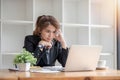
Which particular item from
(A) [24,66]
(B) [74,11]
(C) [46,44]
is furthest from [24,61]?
(B) [74,11]

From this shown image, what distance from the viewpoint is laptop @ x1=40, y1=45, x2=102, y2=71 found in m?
1.89

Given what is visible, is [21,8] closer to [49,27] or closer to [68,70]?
[49,27]

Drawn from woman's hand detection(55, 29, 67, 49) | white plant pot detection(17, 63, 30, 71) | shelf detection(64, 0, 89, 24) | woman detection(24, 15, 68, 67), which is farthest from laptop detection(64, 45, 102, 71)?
shelf detection(64, 0, 89, 24)

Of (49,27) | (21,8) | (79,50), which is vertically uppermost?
(21,8)

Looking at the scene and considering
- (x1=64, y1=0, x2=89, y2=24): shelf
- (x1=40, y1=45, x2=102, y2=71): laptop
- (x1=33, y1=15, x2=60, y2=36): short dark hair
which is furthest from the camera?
(x1=64, y1=0, x2=89, y2=24): shelf

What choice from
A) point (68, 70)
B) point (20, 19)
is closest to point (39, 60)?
point (68, 70)

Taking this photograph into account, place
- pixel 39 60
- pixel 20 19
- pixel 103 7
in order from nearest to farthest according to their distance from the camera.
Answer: pixel 39 60
pixel 20 19
pixel 103 7

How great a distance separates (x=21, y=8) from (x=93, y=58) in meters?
2.21

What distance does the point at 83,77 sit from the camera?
1.52 metres

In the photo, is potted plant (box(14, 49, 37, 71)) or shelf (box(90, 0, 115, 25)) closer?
potted plant (box(14, 49, 37, 71))

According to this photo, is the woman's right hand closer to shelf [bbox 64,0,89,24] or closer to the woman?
the woman

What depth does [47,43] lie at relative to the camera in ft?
8.11

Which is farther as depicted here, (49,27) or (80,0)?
(80,0)

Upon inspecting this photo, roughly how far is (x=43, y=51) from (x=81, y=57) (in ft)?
2.18
